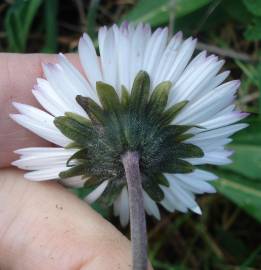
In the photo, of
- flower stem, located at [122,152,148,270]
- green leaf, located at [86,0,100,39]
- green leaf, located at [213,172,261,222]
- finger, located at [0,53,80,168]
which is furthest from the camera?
green leaf, located at [86,0,100,39]

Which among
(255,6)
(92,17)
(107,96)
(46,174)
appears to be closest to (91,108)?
(107,96)

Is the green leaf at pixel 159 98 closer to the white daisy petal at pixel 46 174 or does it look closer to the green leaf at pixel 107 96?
the green leaf at pixel 107 96

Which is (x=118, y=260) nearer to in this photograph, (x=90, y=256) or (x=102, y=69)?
(x=90, y=256)

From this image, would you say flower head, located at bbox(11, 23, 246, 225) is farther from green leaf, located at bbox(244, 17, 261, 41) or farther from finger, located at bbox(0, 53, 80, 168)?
green leaf, located at bbox(244, 17, 261, 41)

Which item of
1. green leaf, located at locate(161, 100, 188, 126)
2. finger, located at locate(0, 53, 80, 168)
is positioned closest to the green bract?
green leaf, located at locate(161, 100, 188, 126)

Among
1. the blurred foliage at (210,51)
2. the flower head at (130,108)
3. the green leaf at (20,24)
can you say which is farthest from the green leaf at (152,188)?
the green leaf at (20,24)

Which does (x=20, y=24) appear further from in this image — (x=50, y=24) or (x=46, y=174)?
(x=46, y=174)
